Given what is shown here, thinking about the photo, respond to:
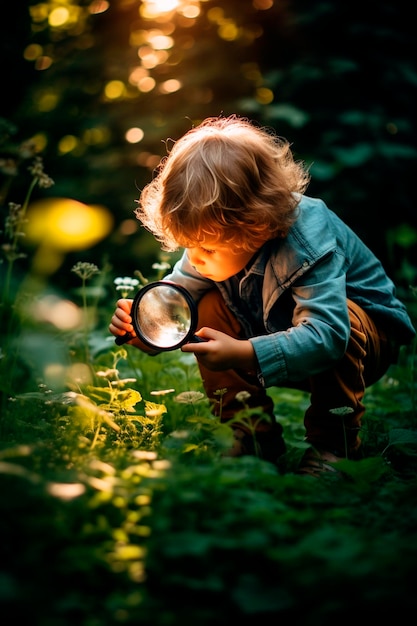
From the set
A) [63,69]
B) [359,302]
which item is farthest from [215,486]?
[63,69]

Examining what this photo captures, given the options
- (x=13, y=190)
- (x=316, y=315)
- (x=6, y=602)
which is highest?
(x=6, y=602)

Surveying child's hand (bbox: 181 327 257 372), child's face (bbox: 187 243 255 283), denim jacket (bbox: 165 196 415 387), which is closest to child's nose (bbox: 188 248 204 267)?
child's face (bbox: 187 243 255 283)

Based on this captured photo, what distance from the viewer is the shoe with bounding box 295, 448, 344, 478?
82.7 inches

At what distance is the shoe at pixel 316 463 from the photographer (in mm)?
2100

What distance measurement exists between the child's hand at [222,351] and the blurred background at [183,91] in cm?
250

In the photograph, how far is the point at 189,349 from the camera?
2.06m

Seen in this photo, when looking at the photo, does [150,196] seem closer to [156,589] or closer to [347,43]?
[156,589]

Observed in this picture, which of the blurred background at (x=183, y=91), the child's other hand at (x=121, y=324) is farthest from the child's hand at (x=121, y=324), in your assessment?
the blurred background at (x=183, y=91)

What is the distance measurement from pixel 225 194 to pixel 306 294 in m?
0.42

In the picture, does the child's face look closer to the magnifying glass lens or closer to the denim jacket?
the denim jacket

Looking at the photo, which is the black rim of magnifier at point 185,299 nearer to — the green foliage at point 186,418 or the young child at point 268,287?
the young child at point 268,287

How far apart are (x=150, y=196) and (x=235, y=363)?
779mm

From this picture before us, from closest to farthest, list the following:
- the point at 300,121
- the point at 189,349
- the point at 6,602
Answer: the point at 6,602, the point at 189,349, the point at 300,121

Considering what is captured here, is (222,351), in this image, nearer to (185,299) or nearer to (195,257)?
(185,299)
